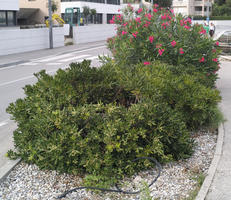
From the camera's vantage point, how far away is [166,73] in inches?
286

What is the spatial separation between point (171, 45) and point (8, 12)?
2854 centimetres

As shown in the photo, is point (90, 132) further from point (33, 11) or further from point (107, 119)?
point (33, 11)

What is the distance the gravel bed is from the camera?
439 cm

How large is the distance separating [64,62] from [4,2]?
17.5 metres

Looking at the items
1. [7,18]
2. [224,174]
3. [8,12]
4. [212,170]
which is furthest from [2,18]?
[224,174]

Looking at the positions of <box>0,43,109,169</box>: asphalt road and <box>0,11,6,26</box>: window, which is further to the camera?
<box>0,11,6,26</box>: window

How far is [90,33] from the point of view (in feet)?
107

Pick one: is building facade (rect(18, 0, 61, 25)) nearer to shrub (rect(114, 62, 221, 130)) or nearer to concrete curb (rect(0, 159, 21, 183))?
shrub (rect(114, 62, 221, 130))

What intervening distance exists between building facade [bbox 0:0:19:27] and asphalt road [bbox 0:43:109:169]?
11.9m

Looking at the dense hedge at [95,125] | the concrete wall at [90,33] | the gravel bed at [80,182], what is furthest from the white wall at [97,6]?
the gravel bed at [80,182]

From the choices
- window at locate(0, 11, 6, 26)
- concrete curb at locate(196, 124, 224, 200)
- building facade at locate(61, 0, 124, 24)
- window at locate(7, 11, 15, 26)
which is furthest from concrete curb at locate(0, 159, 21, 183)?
building facade at locate(61, 0, 124, 24)

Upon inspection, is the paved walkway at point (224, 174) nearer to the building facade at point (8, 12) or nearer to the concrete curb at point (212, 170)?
the concrete curb at point (212, 170)

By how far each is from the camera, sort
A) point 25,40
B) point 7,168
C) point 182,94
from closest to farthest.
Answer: point 7,168 < point 182,94 < point 25,40

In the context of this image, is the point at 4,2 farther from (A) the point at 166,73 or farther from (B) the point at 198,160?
(B) the point at 198,160
